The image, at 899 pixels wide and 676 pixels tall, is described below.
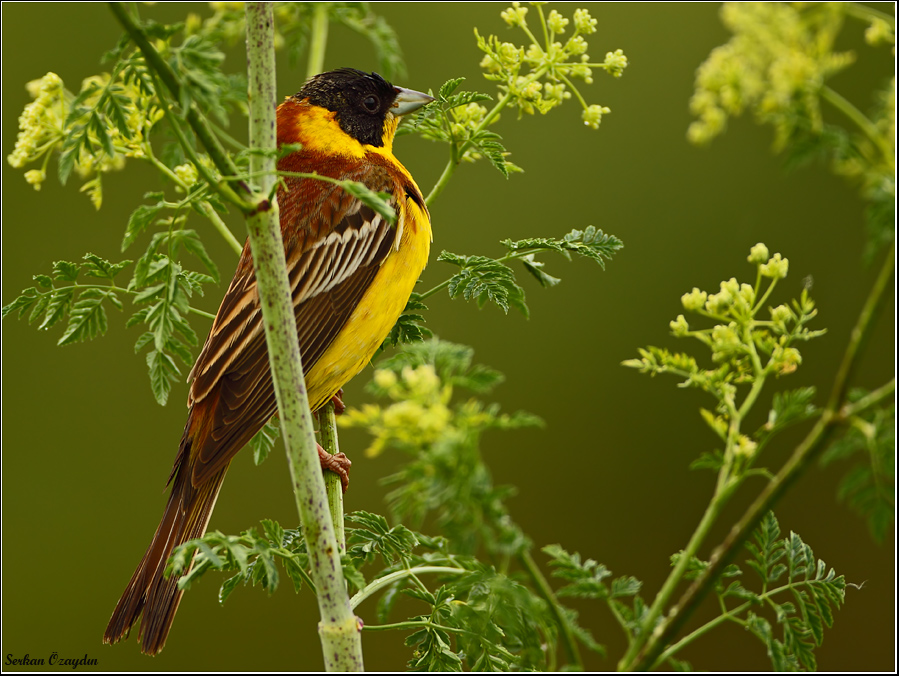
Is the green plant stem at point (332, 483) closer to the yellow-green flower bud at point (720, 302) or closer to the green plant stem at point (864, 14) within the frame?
the yellow-green flower bud at point (720, 302)

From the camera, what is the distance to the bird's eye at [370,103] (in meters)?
2.46

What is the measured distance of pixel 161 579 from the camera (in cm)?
161

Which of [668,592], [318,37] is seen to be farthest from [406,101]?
[668,592]

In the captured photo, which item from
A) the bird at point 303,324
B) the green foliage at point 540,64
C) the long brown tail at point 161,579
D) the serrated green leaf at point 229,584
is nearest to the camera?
the serrated green leaf at point 229,584

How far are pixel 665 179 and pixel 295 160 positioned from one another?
133 inches

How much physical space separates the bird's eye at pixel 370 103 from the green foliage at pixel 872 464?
5.99ft

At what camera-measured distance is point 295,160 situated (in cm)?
231

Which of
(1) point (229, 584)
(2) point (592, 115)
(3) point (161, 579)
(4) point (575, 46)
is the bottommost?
(3) point (161, 579)

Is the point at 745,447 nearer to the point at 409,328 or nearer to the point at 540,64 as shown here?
the point at 540,64

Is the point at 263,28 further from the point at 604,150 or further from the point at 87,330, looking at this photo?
the point at 604,150

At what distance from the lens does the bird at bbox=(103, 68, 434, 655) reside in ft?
5.62

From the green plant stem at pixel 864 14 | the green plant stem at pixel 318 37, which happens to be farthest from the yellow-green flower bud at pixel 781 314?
the green plant stem at pixel 318 37

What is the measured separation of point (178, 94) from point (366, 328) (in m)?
1.08

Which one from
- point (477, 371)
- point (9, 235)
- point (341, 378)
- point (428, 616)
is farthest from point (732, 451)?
point (9, 235)
